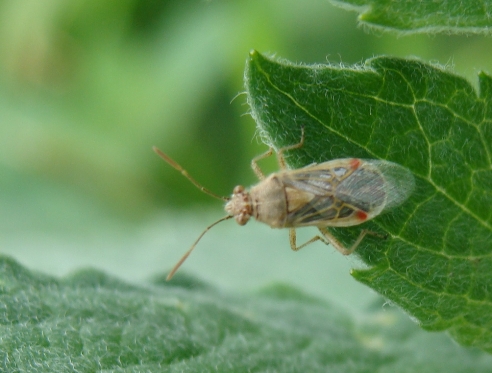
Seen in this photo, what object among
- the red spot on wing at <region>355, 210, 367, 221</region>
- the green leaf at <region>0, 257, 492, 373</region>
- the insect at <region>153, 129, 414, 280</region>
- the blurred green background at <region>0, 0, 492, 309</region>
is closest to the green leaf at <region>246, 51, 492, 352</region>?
the insect at <region>153, 129, 414, 280</region>

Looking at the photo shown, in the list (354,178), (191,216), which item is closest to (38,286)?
(354,178)

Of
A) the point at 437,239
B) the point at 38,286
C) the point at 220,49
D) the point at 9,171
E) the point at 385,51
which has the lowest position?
the point at 9,171

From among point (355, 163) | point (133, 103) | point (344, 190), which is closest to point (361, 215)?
point (355, 163)

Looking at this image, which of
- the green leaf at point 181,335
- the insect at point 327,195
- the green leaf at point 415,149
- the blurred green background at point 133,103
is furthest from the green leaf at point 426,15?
the blurred green background at point 133,103

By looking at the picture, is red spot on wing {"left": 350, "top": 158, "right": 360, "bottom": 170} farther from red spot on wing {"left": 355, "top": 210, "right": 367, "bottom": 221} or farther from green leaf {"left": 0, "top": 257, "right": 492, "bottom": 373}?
green leaf {"left": 0, "top": 257, "right": 492, "bottom": 373}

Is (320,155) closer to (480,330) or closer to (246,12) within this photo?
(480,330)
